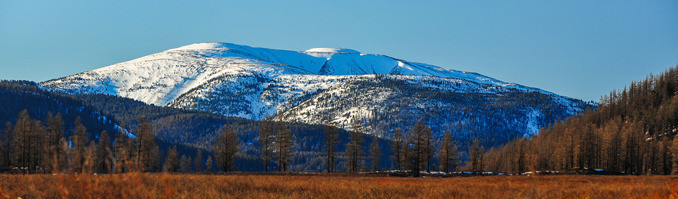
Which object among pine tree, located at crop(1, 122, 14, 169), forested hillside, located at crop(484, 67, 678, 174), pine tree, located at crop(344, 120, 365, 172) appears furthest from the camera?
forested hillside, located at crop(484, 67, 678, 174)

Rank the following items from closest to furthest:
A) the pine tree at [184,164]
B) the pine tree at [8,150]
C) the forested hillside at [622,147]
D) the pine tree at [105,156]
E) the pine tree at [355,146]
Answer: the pine tree at [105,156]
the pine tree at [8,150]
the pine tree at [355,146]
the forested hillside at [622,147]
the pine tree at [184,164]

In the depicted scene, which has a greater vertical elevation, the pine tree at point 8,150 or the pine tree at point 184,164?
the pine tree at point 8,150

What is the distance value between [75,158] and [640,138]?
312ft

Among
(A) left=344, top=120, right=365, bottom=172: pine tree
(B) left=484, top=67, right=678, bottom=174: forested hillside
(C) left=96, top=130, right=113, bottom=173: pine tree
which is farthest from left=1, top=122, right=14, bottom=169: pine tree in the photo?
(B) left=484, top=67, right=678, bottom=174: forested hillside

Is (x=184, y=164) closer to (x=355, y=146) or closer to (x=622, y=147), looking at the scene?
(x=355, y=146)

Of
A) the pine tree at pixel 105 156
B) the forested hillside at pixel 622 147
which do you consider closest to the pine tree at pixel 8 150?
the pine tree at pixel 105 156

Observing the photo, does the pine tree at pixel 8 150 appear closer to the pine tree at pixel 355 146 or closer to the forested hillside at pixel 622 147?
the pine tree at pixel 355 146

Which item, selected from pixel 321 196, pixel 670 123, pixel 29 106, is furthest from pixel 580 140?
pixel 29 106

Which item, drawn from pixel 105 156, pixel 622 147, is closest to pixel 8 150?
pixel 105 156

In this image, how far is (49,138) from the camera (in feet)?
206

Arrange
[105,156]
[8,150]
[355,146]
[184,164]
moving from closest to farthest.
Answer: [105,156] → [8,150] → [355,146] → [184,164]

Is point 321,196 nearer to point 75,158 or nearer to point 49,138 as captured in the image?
point 75,158

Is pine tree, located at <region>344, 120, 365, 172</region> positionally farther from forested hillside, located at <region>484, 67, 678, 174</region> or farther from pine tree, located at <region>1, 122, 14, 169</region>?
pine tree, located at <region>1, 122, 14, 169</region>

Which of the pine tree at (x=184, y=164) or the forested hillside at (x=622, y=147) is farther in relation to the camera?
the pine tree at (x=184, y=164)
